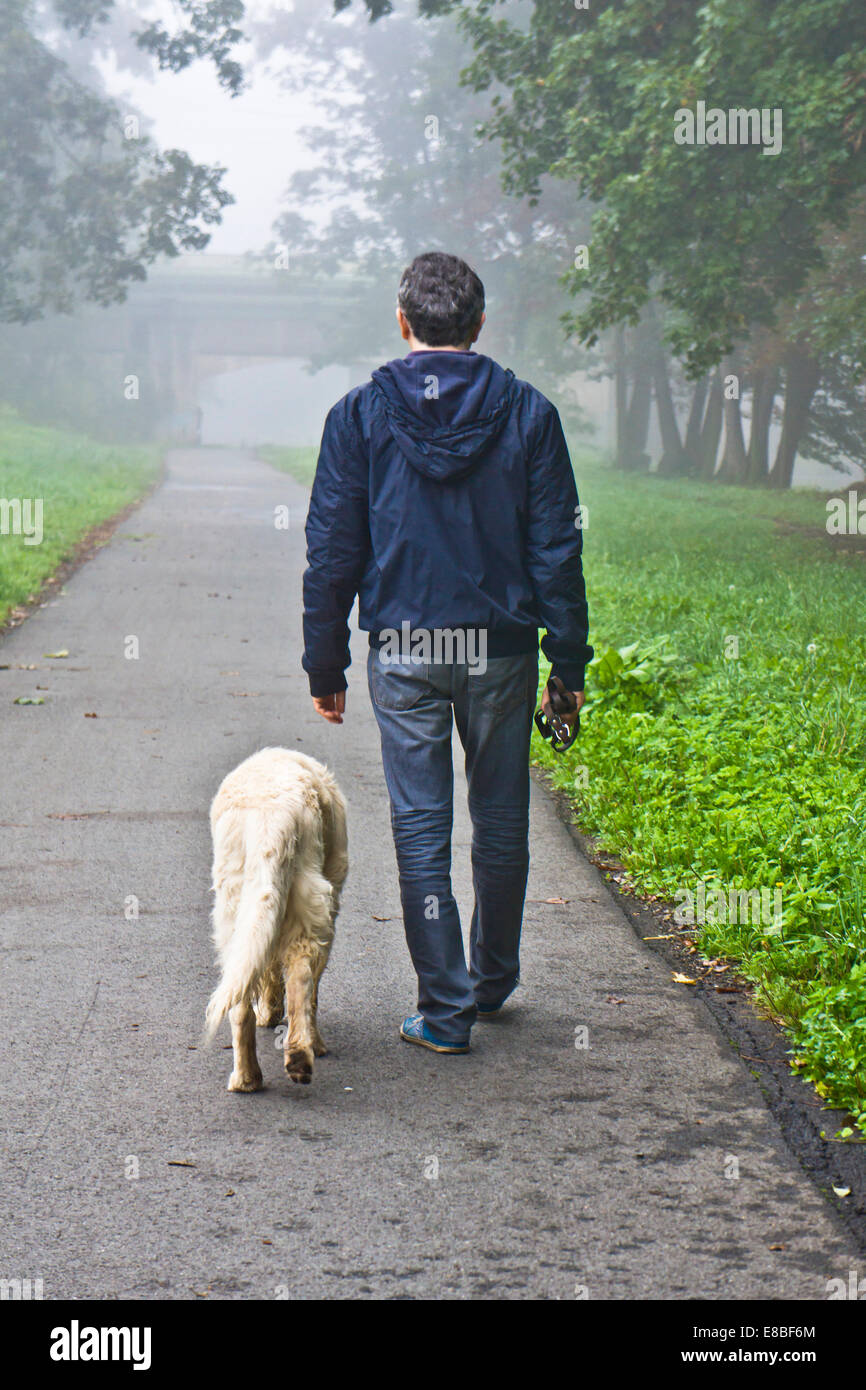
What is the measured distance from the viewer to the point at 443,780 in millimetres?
4309

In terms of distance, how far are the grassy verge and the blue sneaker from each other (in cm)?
100

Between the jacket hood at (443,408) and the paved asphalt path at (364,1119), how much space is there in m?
1.79

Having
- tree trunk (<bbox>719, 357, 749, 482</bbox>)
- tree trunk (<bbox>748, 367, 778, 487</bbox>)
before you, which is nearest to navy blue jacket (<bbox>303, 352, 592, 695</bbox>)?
tree trunk (<bbox>748, 367, 778, 487</bbox>)

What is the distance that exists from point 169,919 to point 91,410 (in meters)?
58.0

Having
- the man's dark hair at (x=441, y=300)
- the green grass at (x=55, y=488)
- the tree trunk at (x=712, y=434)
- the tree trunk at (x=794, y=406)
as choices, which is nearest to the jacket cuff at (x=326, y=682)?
the man's dark hair at (x=441, y=300)

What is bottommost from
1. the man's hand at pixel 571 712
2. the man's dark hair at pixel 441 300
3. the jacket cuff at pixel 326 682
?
the man's hand at pixel 571 712

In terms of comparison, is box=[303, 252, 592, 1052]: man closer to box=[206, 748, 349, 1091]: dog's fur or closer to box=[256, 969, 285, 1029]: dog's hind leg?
box=[206, 748, 349, 1091]: dog's fur

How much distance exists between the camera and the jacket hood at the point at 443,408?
4.10 metres

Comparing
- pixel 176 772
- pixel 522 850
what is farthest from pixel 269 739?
pixel 522 850

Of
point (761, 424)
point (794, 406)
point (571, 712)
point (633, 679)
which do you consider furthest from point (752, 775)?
point (761, 424)

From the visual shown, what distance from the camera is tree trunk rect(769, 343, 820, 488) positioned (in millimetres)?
30000

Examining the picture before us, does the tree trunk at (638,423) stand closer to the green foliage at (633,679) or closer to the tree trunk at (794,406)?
the tree trunk at (794,406)

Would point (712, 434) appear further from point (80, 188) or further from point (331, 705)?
point (331, 705)

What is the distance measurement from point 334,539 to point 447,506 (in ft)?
1.15
